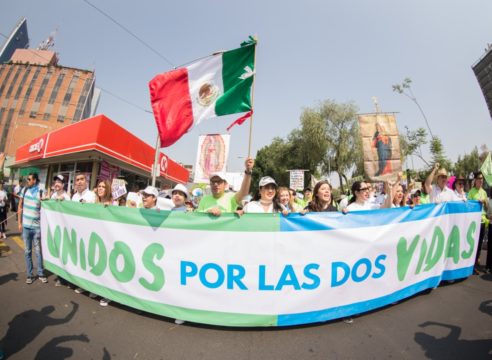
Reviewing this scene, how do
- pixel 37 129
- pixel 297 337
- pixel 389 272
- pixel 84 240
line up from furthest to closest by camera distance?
pixel 37 129 → pixel 84 240 → pixel 389 272 → pixel 297 337

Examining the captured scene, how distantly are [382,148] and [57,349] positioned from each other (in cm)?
593

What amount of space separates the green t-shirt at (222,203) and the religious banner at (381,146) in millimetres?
3384

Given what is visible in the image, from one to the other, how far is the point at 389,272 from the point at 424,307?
0.79 meters

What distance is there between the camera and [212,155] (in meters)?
4.48

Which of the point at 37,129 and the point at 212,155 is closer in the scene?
the point at 212,155

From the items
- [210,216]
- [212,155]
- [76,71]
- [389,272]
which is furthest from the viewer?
[76,71]

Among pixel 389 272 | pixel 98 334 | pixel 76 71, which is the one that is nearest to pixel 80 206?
pixel 98 334

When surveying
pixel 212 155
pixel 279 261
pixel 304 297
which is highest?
pixel 212 155

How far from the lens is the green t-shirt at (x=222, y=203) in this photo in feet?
10.4

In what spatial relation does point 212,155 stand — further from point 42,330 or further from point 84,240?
point 42,330

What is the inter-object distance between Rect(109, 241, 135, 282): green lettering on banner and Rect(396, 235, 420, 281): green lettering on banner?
3347mm

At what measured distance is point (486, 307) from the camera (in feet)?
10.6

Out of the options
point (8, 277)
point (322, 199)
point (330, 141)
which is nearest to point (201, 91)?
point (322, 199)

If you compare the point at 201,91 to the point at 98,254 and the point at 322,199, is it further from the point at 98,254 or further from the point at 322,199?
the point at 98,254
